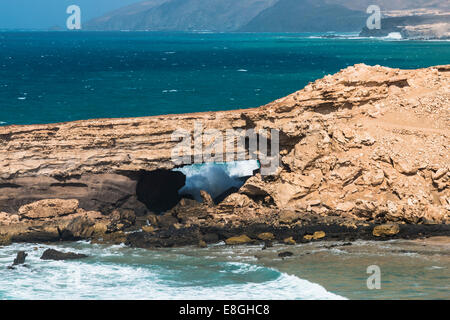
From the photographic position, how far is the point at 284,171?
29891 mm

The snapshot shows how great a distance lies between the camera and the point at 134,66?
111 metres

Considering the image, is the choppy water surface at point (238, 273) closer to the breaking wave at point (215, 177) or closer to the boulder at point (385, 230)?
the boulder at point (385, 230)

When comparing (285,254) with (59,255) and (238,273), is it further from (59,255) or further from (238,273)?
(59,255)

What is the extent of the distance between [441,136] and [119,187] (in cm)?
1654

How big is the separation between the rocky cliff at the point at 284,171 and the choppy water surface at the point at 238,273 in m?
1.71

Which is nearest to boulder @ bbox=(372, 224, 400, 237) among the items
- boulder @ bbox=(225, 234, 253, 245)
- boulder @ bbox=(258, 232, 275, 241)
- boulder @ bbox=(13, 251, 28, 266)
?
boulder @ bbox=(258, 232, 275, 241)

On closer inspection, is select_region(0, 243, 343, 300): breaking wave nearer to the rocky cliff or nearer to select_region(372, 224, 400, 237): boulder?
the rocky cliff

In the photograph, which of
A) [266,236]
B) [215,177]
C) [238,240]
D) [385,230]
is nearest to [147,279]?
[238,240]

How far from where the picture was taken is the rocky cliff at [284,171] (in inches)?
1089

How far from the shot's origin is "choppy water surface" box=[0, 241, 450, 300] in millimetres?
20797

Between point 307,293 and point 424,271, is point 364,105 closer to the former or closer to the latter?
point 424,271

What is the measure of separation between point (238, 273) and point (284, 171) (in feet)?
26.9

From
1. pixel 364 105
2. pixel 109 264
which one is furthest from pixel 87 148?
pixel 364 105

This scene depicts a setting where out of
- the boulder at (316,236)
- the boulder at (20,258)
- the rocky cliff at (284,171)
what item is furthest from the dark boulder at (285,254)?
the boulder at (20,258)
